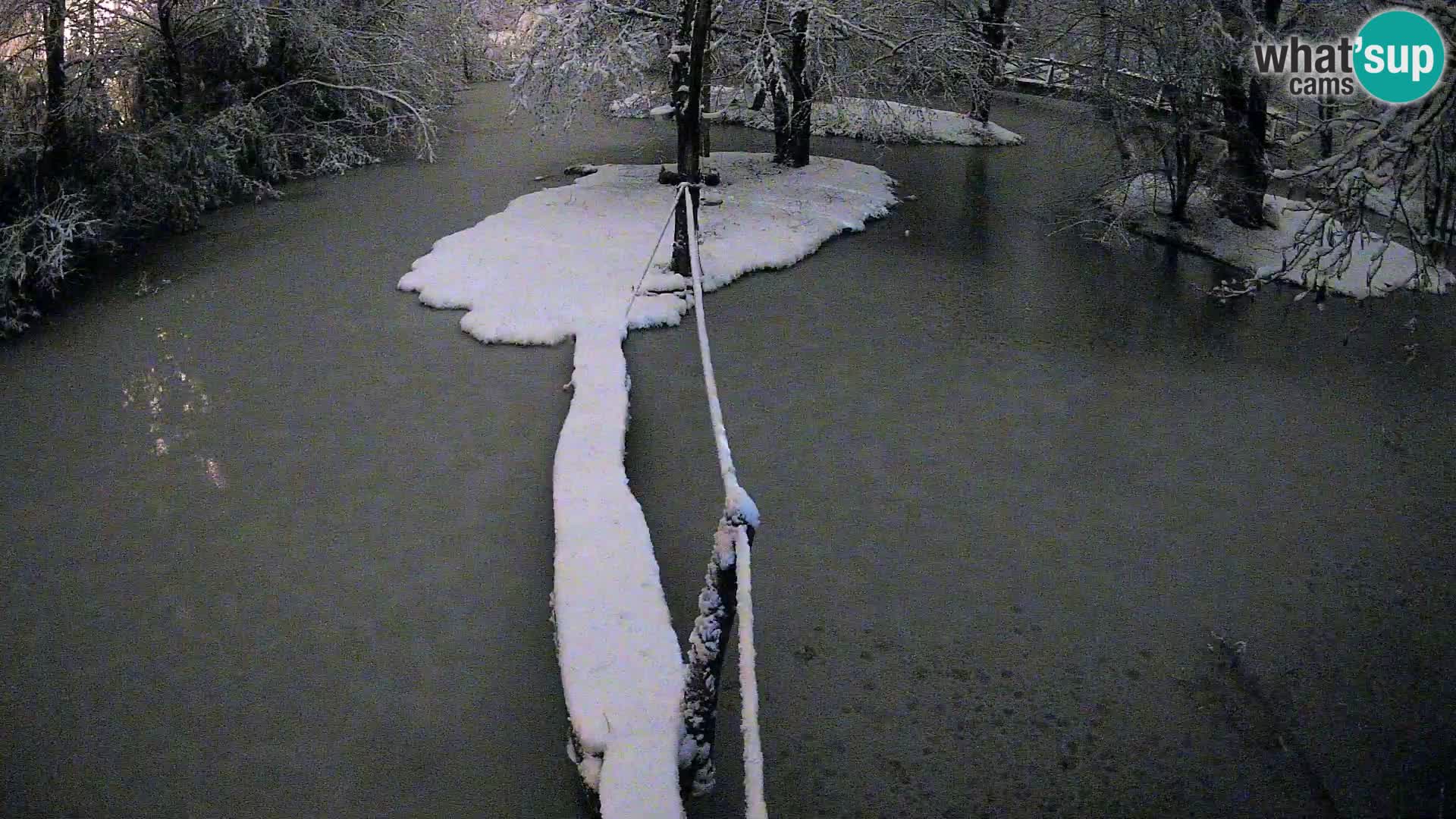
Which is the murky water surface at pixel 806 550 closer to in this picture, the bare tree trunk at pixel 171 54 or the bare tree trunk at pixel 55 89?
the bare tree trunk at pixel 55 89

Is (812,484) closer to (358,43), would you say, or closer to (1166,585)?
(1166,585)

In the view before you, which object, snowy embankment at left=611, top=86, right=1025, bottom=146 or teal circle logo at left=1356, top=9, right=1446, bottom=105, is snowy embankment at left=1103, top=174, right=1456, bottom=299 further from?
snowy embankment at left=611, top=86, right=1025, bottom=146

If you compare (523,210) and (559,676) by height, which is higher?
(523,210)

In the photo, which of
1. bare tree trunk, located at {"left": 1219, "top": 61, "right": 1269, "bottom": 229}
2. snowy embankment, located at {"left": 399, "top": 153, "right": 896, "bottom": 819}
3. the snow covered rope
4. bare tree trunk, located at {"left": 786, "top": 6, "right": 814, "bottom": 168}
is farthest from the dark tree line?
bare tree trunk, located at {"left": 1219, "top": 61, "right": 1269, "bottom": 229}

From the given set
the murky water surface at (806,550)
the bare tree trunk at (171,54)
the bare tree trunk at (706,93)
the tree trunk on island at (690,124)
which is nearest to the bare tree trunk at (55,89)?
the bare tree trunk at (171,54)

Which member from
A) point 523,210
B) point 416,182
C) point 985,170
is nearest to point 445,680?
point 523,210

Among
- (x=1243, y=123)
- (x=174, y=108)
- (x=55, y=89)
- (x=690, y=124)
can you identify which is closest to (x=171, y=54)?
(x=174, y=108)
